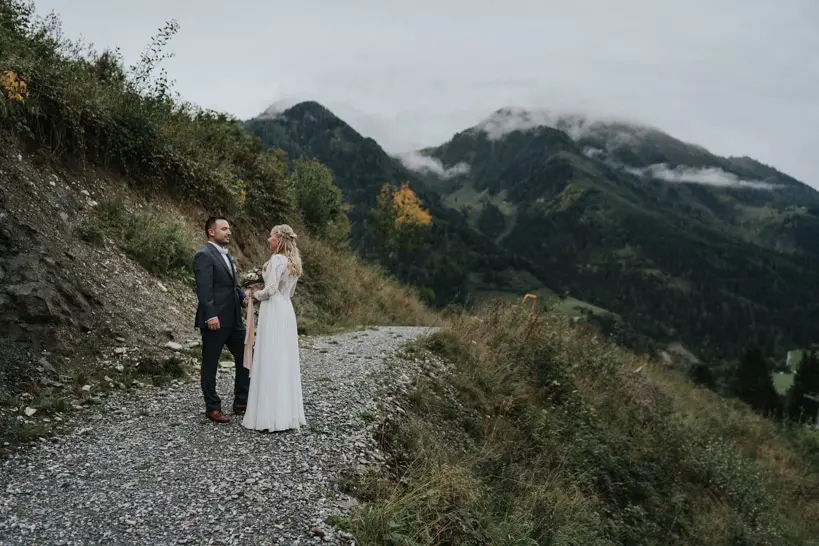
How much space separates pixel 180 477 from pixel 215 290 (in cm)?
234

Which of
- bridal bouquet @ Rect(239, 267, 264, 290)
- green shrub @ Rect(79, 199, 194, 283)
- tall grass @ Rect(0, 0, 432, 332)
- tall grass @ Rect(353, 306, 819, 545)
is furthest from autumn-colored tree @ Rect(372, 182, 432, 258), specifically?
green shrub @ Rect(79, 199, 194, 283)

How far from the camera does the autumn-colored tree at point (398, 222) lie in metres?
57.1

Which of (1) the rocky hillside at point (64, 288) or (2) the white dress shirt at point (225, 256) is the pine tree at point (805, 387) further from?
(2) the white dress shirt at point (225, 256)

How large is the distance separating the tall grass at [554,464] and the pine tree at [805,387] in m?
48.4

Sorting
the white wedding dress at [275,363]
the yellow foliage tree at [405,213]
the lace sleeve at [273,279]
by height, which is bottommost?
the white wedding dress at [275,363]

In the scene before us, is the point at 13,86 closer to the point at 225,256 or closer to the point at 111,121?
the point at 111,121

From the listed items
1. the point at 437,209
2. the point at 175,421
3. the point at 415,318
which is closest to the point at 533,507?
the point at 175,421

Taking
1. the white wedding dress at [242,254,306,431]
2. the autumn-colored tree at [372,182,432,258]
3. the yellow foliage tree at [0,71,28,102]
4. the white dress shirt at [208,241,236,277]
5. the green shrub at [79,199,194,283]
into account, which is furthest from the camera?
the autumn-colored tree at [372,182,432,258]

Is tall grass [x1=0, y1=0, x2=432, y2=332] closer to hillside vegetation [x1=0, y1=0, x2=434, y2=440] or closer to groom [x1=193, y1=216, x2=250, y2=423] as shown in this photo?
hillside vegetation [x1=0, y1=0, x2=434, y2=440]

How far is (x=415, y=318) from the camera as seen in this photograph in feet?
63.6

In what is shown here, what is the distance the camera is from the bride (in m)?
6.29

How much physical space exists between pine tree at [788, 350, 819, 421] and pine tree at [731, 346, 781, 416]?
1613mm

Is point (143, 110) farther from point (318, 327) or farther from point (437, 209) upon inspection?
point (437, 209)

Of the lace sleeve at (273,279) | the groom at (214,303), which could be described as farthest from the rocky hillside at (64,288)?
the lace sleeve at (273,279)
